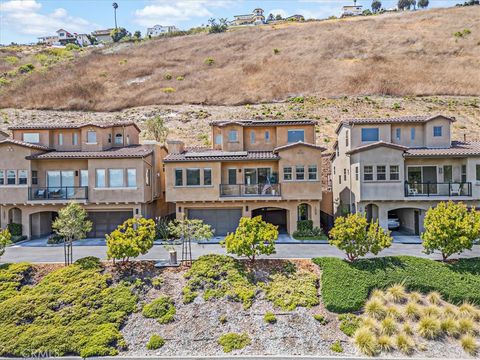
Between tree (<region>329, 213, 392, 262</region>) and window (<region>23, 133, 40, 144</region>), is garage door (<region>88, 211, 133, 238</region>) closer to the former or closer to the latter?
window (<region>23, 133, 40, 144</region>)

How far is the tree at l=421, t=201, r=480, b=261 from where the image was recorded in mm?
18578

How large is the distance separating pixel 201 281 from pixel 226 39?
8088 cm

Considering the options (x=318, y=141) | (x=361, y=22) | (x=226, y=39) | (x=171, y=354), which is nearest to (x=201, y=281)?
(x=171, y=354)

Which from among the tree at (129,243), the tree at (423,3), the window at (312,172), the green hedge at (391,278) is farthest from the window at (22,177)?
the tree at (423,3)

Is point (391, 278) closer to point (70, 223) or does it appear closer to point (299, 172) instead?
point (299, 172)

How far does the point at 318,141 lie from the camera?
45.0 meters

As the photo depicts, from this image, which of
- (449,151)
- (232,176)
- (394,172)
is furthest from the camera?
(232,176)

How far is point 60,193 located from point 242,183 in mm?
14710

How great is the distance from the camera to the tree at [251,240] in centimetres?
1892

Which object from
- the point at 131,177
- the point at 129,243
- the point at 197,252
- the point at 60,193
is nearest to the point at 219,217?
the point at 197,252

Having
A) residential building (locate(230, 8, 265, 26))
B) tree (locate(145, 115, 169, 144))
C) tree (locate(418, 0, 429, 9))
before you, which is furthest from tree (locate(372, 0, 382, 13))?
tree (locate(145, 115, 169, 144))

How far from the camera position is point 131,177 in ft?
87.6

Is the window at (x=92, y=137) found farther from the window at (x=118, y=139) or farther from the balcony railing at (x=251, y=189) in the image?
the balcony railing at (x=251, y=189)

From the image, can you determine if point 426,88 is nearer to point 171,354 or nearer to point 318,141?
point 318,141
